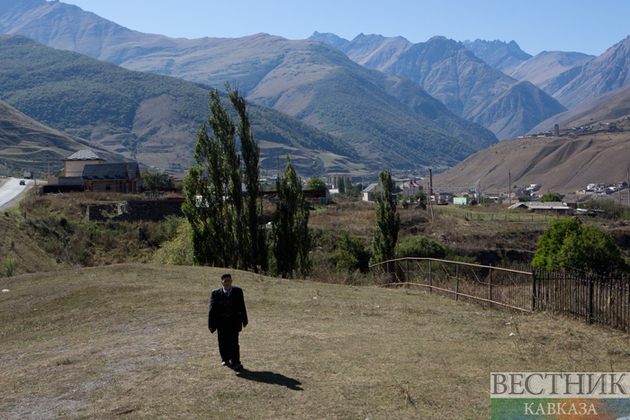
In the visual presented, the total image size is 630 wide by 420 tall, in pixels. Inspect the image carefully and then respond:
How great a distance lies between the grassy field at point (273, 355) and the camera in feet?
22.2

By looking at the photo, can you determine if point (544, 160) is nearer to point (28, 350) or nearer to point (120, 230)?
point (120, 230)

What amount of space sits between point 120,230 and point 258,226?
2299 centimetres

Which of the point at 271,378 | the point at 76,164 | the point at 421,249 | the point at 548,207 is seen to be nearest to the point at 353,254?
the point at 421,249

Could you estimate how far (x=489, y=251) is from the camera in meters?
52.5

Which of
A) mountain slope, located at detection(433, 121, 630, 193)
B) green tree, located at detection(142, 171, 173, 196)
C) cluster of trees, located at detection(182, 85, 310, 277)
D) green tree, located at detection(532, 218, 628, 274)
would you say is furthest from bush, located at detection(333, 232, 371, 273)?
mountain slope, located at detection(433, 121, 630, 193)

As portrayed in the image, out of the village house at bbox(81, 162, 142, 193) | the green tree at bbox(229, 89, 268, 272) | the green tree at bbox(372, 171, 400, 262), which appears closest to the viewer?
the green tree at bbox(229, 89, 268, 272)

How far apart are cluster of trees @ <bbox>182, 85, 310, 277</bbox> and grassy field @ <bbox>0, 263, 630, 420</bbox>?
1309cm

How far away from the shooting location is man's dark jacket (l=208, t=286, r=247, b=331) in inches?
327

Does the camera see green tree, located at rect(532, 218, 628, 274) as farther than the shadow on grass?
Yes

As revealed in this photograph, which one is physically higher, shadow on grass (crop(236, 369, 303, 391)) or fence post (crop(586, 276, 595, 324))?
fence post (crop(586, 276, 595, 324))

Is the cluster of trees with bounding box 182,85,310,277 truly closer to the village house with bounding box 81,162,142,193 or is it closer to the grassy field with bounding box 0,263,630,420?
the grassy field with bounding box 0,263,630,420

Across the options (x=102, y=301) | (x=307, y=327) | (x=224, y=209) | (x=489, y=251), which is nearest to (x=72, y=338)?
(x=102, y=301)

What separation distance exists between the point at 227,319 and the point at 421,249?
3910cm

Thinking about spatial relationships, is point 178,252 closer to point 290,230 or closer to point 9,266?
point 290,230
